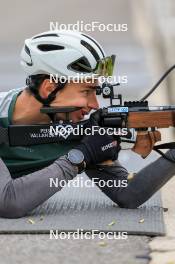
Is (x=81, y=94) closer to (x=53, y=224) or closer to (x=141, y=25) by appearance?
(x=53, y=224)

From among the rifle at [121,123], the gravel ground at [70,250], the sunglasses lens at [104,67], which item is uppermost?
the sunglasses lens at [104,67]

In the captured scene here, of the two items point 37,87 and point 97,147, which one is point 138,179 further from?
point 37,87

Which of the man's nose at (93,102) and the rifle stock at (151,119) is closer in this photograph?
the rifle stock at (151,119)

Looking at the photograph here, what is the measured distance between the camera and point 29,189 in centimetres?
529

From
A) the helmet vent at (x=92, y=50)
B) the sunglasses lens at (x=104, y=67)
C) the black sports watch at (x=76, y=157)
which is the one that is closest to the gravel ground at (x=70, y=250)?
the black sports watch at (x=76, y=157)

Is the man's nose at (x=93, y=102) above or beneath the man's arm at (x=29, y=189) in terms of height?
above

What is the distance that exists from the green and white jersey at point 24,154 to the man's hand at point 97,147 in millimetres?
223

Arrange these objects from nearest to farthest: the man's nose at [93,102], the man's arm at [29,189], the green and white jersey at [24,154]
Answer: the man's arm at [29,189] → the man's nose at [93,102] → the green and white jersey at [24,154]

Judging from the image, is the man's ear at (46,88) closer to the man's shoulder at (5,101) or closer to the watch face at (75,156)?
the man's shoulder at (5,101)

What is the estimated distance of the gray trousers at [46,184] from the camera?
5.28 metres

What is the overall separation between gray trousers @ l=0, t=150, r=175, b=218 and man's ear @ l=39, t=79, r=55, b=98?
409mm

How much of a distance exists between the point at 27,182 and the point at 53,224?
0.33 metres

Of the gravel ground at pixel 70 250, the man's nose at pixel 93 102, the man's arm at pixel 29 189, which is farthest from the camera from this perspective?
the man's nose at pixel 93 102

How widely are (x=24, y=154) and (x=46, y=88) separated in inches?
16.9
